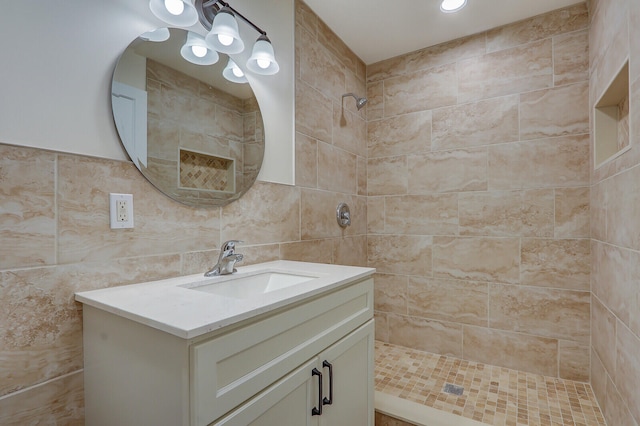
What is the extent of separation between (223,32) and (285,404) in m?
1.33

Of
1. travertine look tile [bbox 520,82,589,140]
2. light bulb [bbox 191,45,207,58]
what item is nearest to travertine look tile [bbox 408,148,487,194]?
travertine look tile [bbox 520,82,589,140]

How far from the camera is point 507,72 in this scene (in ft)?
6.73

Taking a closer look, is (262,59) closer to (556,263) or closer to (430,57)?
(430,57)

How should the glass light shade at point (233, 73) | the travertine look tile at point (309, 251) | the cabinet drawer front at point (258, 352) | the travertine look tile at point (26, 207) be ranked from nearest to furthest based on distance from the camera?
the cabinet drawer front at point (258, 352) < the travertine look tile at point (26, 207) < the glass light shade at point (233, 73) < the travertine look tile at point (309, 251)

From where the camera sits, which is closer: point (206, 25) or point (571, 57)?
point (206, 25)

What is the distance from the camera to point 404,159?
241 cm

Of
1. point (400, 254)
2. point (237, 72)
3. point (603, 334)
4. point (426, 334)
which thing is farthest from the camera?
point (400, 254)

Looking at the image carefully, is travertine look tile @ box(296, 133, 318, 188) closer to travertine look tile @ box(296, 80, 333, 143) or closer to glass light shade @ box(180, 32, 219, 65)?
travertine look tile @ box(296, 80, 333, 143)

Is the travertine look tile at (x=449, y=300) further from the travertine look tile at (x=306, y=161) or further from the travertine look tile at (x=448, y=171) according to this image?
the travertine look tile at (x=306, y=161)

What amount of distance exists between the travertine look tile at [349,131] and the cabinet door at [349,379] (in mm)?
1340

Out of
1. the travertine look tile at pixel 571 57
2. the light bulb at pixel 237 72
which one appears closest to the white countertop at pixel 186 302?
the light bulb at pixel 237 72

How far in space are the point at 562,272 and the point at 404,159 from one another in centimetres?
124

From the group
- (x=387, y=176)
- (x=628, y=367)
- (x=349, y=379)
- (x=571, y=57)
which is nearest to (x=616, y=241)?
(x=628, y=367)

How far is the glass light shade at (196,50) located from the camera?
1242 millimetres
